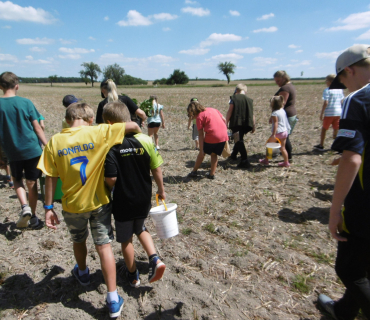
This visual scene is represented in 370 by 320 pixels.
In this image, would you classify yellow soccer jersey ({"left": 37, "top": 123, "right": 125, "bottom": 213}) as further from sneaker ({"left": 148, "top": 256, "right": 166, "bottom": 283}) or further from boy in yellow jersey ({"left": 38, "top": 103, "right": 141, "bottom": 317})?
sneaker ({"left": 148, "top": 256, "right": 166, "bottom": 283})

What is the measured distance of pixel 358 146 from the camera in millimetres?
1651

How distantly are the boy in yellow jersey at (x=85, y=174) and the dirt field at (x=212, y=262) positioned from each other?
534 millimetres

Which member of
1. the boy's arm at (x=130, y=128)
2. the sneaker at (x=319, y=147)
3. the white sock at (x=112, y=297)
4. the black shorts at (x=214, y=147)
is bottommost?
the white sock at (x=112, y=297)

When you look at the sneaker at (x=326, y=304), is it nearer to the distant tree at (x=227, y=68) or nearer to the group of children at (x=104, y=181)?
the group of children at (x=104, y=181)

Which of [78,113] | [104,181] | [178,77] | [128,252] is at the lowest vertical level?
[128,252]

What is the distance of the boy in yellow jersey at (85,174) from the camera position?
233 centimetres

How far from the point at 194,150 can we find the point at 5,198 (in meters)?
5.11

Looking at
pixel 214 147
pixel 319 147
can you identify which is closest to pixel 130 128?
pixel 214 147

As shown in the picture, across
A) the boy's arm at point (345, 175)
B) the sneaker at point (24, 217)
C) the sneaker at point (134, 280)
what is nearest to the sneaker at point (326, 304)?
the boy's arm at point (345, 175)

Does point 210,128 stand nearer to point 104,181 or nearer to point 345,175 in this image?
point 104,181

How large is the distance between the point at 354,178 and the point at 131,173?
1758 millimetres

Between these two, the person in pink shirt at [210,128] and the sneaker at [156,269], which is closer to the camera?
the sneaker at [156,269]

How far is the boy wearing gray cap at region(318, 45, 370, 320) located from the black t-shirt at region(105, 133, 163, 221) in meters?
1.57

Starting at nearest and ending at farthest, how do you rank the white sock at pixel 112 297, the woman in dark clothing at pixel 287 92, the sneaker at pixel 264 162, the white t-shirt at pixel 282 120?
the white sock at pixel 112 297 < the white t-shirt at pixel 282 120 < the woman in dark clothing at pixel 287 92 < the sneaker at pixel 264 162
